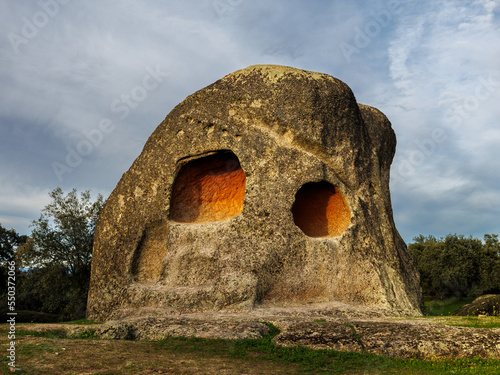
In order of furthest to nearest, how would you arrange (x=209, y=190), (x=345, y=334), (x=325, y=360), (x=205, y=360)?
1. (x=209, y=190)
2. (x=345, y=334)
3. (x=325, y=360)
4. (x=205, y=360)

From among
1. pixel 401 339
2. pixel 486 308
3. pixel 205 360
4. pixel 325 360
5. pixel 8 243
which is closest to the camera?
pixel 205 360

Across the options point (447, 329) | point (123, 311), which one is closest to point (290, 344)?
point (447, 329)

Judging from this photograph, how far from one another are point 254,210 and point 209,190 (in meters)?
3.40

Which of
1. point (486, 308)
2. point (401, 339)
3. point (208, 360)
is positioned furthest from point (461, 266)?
point (208, 360)

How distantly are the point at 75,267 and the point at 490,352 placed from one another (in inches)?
947

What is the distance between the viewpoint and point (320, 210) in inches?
715

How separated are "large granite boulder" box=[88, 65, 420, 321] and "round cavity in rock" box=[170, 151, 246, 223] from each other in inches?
1.8

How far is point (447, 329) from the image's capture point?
10.5 meters

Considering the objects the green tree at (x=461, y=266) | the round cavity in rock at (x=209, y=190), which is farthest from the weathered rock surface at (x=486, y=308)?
the green tree at (x=461, y=266)

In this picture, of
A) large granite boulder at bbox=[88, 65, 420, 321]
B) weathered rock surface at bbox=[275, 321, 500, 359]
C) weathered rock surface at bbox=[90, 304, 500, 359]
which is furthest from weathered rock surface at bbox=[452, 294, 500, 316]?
weathered rock surface at bbox=[275, 321, 500, 359]

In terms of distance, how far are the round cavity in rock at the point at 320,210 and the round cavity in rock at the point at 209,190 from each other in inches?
102

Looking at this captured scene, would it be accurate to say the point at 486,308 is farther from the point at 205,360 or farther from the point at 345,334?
the point at 205,360

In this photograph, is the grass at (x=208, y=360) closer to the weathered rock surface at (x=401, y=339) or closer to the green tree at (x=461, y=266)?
the weathered rock surface at (x=401, y=339)

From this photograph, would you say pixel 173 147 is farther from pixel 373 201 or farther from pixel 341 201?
pixel 373 201
